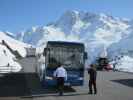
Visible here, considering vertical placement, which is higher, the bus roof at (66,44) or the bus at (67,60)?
the bus roof at (66,44)

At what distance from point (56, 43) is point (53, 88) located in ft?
9.53

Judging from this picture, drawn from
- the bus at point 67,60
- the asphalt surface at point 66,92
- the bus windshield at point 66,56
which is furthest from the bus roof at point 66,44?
the asphalt surface at point 66,92

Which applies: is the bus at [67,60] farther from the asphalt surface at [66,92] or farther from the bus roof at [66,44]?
the asphalt surface at [66,92]

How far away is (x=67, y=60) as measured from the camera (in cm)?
2258

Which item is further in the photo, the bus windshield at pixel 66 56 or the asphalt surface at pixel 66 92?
the bus windshield at pixel 66 56

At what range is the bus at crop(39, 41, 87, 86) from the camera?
861 inches

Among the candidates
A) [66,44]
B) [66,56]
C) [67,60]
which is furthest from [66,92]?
[66,44]

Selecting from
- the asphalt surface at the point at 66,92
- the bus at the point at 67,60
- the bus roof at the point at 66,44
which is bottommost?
the asphalt surface at the point at 66,92

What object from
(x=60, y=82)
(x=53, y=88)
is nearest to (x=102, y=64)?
(x=53, y=88)

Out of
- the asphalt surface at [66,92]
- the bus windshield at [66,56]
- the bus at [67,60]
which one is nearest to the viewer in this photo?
the asphalt surface at [66,92]

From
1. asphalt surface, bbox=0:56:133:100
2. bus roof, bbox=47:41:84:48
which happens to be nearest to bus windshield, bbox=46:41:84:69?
bus roof, bbox=47:41:84:48

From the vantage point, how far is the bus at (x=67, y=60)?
21875 mm

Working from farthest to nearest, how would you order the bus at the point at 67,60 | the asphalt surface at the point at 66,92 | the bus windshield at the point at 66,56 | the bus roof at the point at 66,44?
the bus roof at the point at 66,44 < the bus windshield at the point at 66,56 < the bus at the point at 67,60 < the asphalt surface at the point at 66,92

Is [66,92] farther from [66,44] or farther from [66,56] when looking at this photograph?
[66,44]
